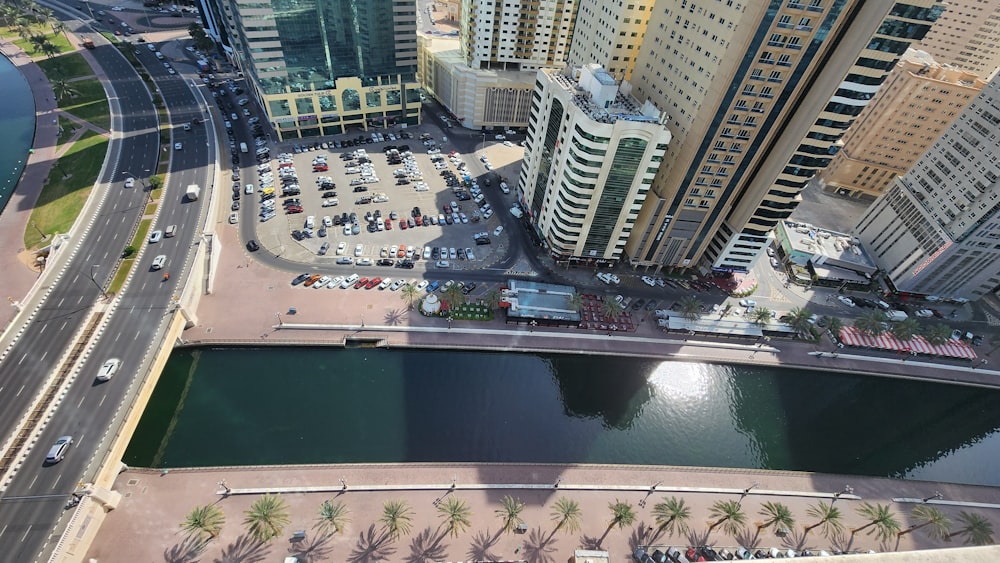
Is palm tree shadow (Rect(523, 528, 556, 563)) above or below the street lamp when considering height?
below

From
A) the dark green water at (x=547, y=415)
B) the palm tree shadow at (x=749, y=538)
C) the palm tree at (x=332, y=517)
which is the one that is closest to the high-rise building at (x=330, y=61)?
the dark green water at (x=547, y=415)

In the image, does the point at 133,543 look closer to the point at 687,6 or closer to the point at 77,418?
the point at 77,418

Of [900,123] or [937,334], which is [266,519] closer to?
[937,334]

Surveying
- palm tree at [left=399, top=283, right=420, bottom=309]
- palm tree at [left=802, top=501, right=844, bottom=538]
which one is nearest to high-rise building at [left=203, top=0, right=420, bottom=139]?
palm tree at [left=399, top=283, right=420, bottom=309]

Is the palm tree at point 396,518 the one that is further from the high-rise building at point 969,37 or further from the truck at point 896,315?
the high-rise building at point 969,37

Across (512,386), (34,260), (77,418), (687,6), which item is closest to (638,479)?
(512,386)

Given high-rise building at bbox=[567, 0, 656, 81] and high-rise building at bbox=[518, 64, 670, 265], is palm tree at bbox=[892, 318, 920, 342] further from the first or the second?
high-rise building at bbox=[567, 0, 656, 81]

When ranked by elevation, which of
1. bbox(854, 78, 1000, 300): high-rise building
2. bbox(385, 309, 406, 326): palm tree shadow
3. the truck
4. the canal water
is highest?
bbox(854, 78, 1000, 300): high-rise building
